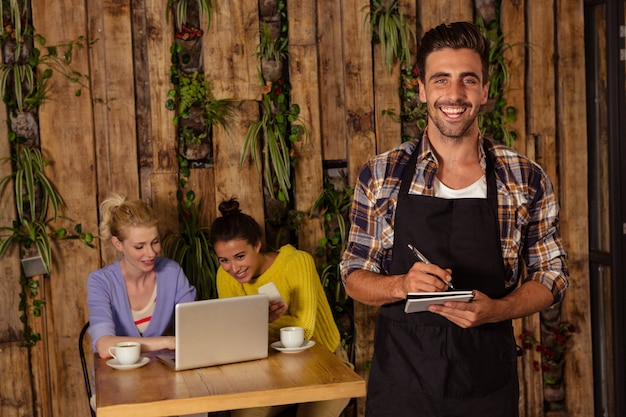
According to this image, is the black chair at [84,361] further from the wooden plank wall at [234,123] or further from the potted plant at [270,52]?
the potted plant at [270,52]

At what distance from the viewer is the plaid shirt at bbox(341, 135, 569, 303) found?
7.77 feet

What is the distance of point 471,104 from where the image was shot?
2301mm

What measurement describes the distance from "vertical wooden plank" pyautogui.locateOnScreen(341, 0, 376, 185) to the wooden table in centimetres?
146

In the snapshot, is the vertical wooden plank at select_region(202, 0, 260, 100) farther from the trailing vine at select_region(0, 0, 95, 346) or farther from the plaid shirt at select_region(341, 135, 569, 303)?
the plaid shirt at select_region(341, 135, 569, 303)

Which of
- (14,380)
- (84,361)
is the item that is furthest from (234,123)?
(14,380)

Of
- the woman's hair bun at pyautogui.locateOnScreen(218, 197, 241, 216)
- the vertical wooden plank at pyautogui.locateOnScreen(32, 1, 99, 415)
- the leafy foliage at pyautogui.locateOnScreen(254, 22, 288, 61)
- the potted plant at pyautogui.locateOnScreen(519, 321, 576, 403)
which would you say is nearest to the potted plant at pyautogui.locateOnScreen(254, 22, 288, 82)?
the leafy foliage at pyautogui.locateOnScreen(254, 22, 288, 61)

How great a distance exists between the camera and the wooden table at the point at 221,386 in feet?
8.82

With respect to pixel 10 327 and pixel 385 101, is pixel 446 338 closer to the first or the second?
pixel 385 101

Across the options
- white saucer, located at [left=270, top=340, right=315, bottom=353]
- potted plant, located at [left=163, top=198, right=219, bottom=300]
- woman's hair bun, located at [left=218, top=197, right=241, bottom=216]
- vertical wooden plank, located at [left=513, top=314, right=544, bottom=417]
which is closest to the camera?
white saucer, located at [left=270, top=340, right=315, bottom=353]

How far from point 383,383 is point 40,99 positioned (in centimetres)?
245

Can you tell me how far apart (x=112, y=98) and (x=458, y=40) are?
224 centimetres

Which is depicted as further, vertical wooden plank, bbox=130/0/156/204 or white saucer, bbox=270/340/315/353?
vertical wooden plank, bbox=130/0/156/204

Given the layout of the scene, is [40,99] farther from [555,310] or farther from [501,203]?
[555,310]

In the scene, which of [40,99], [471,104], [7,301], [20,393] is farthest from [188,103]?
[471,104]
